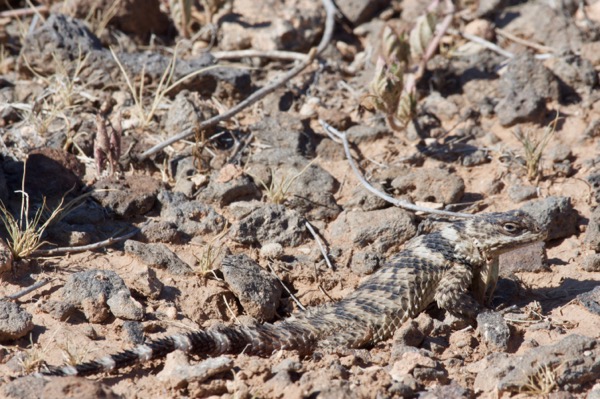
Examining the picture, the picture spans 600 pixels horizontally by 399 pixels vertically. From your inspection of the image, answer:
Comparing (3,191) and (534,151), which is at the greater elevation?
(3,191)

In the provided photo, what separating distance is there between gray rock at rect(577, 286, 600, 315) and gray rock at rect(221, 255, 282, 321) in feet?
6.33

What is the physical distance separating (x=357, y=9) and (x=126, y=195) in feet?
12.2

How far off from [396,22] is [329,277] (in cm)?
372

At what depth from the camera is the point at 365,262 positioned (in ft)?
18.2

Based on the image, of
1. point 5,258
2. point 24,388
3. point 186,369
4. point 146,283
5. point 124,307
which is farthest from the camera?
point 146,283

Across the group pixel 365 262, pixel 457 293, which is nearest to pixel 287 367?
pixel 457 293

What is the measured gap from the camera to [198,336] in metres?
4.22

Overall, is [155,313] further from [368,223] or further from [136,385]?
[368,223]

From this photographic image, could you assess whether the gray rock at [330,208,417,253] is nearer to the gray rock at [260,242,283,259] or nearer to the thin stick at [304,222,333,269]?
the thin stick at [304,222,333,269]

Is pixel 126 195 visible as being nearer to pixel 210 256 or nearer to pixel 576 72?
pixel 210 256

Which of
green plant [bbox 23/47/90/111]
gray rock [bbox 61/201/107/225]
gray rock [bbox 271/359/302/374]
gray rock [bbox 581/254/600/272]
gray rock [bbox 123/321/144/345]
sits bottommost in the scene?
gray rock [bbox 581/254/600/272]

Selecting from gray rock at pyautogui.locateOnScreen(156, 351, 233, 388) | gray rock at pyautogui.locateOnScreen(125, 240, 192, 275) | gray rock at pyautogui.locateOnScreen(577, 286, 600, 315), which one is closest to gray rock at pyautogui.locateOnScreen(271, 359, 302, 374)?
gray rock at pyautogui.locateOnScreen(156, 351, 233, 388)

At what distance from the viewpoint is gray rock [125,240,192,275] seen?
5.19 metres

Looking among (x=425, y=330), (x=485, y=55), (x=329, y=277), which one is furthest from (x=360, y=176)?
(x=485, y=55)
